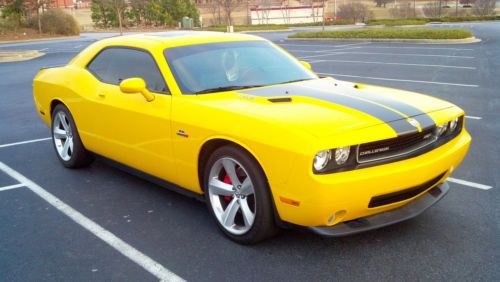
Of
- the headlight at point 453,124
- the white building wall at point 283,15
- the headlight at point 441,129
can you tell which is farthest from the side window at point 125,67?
the white building wall at point 283,15

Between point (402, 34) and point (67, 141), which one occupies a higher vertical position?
point (402, 34)

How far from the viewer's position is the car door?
13.8 feet

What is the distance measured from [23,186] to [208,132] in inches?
104

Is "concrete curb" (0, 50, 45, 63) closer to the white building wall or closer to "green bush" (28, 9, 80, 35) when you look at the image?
"green bush" (28, 9, 80, 35)

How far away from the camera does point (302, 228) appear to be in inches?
131

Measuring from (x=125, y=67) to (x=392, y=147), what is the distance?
2.73 meters

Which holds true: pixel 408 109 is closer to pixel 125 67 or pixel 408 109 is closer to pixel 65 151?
pixel 125 67

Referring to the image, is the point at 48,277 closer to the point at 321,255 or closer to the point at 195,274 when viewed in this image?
the point at 195,274

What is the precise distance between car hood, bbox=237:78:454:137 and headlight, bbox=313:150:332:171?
0.12 metres

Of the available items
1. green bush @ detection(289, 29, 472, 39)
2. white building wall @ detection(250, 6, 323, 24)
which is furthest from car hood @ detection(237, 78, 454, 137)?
white building wall @ detection(250, 6, 323, 24)

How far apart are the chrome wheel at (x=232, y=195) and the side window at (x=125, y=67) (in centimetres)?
93

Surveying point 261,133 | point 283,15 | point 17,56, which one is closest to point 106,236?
point 261,133

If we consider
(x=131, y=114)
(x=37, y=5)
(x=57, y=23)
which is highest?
(x=37, y=5)

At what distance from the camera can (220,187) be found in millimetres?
3779
